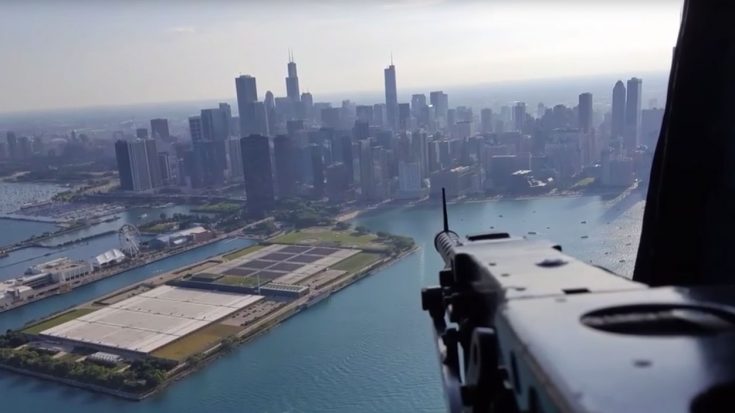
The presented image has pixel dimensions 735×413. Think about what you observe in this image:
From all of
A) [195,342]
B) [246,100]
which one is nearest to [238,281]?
[195,342]

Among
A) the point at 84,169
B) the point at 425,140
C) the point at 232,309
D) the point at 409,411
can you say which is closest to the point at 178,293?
the point at 232,309

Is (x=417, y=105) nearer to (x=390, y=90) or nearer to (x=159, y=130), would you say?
(x=390, y=90)

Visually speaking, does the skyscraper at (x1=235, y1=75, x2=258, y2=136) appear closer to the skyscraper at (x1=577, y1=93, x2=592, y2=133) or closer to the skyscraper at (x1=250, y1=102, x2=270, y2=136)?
the skyscraper at (x1=250, y1=102, x2=270, y2=136)

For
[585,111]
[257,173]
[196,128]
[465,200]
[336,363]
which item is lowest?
[336,363]

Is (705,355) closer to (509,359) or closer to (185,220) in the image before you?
(509,359)

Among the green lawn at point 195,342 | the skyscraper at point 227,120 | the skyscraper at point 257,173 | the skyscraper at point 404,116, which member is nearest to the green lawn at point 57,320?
the green lawn at point 195,342

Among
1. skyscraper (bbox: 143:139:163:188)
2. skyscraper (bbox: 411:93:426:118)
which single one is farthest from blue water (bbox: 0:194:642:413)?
skyscraper (bbox: 411:93:426:118)

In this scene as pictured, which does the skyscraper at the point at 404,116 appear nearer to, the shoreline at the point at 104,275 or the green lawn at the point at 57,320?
the shoreline at the point at 104,275
